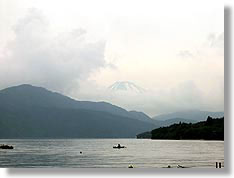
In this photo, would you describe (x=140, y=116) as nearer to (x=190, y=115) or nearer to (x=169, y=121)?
(x=169, y=121)

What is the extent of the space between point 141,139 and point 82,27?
1.27 meters

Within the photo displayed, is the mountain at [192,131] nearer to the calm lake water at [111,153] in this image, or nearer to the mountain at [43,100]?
the calm lake water at [111,153]

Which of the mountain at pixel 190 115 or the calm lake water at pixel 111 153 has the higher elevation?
the mountain at pixel 190 115

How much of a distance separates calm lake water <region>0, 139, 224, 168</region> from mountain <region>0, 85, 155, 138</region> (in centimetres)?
9

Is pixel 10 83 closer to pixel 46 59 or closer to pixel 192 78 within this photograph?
pixel 46 59

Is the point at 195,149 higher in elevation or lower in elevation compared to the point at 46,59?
lower

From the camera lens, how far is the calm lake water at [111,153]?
503cm

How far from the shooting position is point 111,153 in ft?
17.7

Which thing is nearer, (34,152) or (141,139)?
(141,139)

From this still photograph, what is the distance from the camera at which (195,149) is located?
533 cm

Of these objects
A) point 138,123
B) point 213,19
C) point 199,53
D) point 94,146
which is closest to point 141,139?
point 138,123

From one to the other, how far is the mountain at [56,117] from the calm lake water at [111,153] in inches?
3.6

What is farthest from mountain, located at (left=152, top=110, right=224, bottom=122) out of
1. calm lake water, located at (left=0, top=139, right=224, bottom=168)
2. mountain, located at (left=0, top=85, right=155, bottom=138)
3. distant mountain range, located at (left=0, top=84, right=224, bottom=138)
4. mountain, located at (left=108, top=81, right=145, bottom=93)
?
mountain, located at (left=108, top=81, right=145, bottom=93)

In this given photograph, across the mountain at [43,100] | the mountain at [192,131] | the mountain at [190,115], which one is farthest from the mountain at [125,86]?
the mountain at [192,131]
